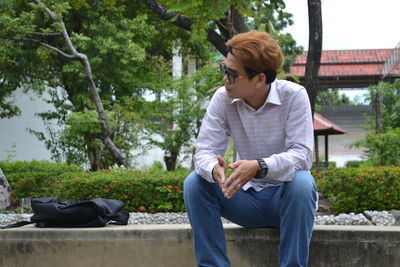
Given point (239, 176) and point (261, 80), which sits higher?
point (261, 80)

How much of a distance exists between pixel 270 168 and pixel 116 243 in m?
1.21

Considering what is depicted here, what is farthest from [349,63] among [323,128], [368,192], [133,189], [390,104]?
[133,189]

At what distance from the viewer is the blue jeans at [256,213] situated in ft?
8.01

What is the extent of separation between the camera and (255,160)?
247 cm

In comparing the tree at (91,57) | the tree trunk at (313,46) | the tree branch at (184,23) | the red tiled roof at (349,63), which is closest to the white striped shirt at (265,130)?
the tree trunk at (313,46)

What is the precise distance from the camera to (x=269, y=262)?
3023mm

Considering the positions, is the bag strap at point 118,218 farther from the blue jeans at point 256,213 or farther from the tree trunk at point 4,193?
the tree trunk at point 4,193

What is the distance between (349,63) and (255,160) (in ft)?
114

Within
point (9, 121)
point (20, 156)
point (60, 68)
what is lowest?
point (20, 156)

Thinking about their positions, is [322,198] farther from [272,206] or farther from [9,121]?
[9,121]

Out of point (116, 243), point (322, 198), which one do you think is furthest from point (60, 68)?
point (116, 243)

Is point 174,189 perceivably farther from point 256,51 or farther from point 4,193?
point 256,51

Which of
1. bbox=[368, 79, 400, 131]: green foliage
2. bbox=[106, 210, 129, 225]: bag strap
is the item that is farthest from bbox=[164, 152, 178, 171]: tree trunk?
bbox=[106, 210, 129, 225]: bag strap

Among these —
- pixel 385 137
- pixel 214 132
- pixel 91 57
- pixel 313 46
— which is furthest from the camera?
pixel 91 57
